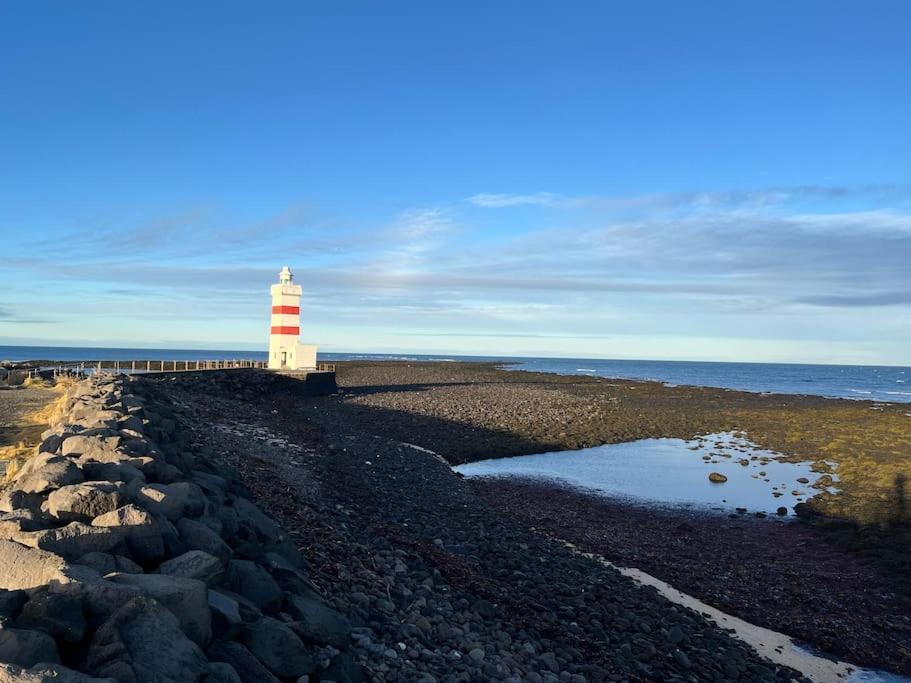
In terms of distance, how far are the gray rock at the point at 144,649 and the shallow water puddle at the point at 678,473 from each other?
15.3m

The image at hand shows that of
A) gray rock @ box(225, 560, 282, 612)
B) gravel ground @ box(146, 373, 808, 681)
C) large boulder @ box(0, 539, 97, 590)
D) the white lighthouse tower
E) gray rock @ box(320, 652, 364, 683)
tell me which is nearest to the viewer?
large boulder @ box(0, 539, 97, 590)

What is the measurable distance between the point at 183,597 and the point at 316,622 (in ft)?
4.16

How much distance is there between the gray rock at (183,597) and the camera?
3.80 m

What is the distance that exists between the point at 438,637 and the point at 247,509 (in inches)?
94.7

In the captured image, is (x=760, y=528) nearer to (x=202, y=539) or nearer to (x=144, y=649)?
(x=202, y=539)

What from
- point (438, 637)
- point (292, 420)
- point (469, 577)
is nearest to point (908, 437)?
point (292, 420)

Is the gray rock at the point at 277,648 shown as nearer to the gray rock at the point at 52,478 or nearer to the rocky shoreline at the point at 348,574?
the rocky shoreline at the point at 348,574

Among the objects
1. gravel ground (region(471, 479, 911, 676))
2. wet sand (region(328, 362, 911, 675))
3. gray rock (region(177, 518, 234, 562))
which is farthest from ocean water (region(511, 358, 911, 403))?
gray rock (region(177, 518, 234, 562))

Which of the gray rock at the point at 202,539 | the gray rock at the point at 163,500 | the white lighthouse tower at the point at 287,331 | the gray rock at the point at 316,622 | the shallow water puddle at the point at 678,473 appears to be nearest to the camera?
the gray rock at the point at 316,622

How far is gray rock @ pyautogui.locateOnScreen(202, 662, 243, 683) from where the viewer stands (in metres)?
3.46

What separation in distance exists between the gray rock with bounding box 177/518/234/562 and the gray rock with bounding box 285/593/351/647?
583 millimetres

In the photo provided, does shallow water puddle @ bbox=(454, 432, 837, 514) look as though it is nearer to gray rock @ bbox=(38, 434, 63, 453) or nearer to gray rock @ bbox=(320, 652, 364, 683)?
gray rock @ bbox=(38, 434, 63, 453)

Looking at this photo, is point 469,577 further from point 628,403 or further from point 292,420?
point 628,403

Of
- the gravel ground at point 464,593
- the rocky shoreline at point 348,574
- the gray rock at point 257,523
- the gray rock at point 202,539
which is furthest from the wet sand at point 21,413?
the gray rock at point 202,539
